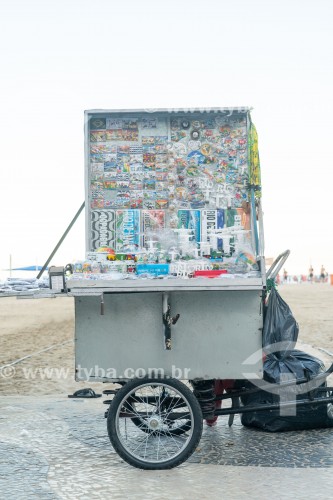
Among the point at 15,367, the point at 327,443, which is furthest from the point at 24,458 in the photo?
the point at 15,367

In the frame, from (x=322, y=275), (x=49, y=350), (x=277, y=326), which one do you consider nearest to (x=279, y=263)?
(x=277, y=326)

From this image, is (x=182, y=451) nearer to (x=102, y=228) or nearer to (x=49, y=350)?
(x=102, y=228)

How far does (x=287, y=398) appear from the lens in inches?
Answer: 229

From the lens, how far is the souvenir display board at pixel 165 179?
19.7ft

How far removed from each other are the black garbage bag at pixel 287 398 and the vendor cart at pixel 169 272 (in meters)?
0.19

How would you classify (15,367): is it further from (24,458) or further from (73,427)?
(24,458)

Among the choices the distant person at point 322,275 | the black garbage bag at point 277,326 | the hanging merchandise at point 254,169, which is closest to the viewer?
the black garbage bag at point 277,326

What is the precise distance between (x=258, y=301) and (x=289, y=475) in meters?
1.14

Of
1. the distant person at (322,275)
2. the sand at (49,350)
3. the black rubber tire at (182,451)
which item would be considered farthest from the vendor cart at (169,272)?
the distant person at (322,275)

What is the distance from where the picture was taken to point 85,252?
19.2 feet

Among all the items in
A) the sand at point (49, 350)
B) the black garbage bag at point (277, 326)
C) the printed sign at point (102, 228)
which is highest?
the printed sign at point (102, 228)

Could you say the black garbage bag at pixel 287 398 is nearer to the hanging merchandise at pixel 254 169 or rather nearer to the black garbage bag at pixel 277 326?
the black garbage bag at pixel 277 326

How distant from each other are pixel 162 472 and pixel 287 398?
1.26 meters

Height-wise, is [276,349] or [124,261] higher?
[124,261]
